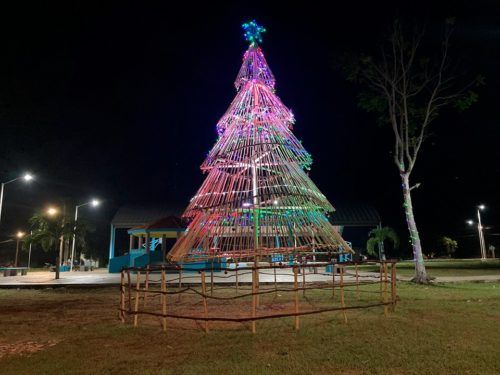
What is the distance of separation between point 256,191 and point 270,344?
4.58 meters

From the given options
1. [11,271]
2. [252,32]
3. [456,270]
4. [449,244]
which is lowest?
[456,270]

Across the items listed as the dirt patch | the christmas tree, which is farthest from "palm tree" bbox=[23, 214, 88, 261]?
the dirt patch

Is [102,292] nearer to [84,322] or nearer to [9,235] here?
[84,322]

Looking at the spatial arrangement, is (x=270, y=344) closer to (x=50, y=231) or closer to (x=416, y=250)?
(x=416, y=250)

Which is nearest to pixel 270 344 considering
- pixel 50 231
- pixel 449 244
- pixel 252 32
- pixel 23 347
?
pixel 23 347

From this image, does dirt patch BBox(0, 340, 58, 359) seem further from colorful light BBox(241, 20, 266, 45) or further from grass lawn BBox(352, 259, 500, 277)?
grass lawn BBox(352, 259, 500, 277)

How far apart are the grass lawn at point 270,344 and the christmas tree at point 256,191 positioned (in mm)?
1913

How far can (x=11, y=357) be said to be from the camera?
608cm

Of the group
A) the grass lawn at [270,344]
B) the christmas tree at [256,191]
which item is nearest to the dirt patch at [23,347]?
the grass lawn at [270,344]

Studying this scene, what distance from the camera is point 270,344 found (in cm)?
655

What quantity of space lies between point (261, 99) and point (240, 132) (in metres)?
1.38

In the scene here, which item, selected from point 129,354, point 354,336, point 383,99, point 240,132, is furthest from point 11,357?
point 383,99

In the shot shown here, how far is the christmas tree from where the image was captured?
31.2 ft

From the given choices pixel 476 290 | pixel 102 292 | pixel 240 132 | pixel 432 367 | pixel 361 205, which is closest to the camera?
pixel 432 367
